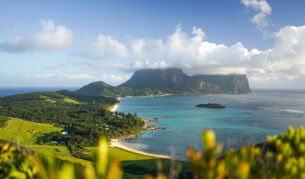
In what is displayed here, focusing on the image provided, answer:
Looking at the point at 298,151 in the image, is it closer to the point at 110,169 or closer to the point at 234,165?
the point at 234,165

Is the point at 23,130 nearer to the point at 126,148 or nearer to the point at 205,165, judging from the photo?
the point at 126,148

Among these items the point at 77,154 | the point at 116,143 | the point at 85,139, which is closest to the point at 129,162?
the point at 77,154

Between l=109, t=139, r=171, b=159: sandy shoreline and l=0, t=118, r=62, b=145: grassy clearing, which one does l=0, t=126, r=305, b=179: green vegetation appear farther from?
l=0, t=118, r=62, b=145: grassy clearing

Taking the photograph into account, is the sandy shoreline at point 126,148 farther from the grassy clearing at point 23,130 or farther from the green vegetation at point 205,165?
the green vegetation at point 205,165

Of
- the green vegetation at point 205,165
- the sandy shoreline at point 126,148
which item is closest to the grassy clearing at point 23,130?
the sandy shoreline at point 126,148

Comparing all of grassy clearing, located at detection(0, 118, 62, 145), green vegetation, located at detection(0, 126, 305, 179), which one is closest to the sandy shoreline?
grassy clearing, located at detection(0, 118, 62, 145)

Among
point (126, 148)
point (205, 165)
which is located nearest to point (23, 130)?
point (126, 148)

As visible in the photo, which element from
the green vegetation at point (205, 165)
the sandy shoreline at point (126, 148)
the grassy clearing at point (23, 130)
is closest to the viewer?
the green vegetation at point (205, 165)

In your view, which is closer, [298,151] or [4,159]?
[298,151]
